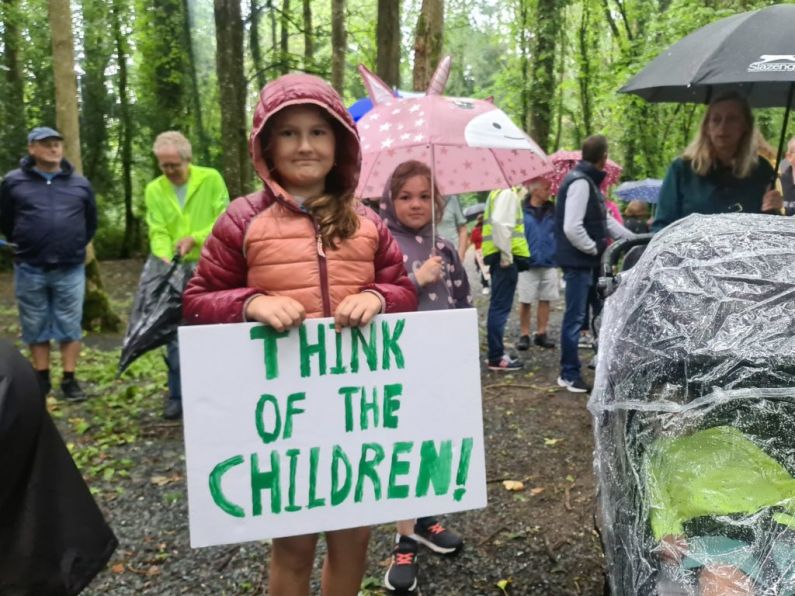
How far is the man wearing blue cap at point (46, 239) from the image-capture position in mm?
4836

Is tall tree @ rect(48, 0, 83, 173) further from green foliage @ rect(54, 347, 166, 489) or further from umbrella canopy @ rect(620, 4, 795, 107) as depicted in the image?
umbrella canopy @ rect(620, 4, 795, 107)

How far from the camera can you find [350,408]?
1.83m

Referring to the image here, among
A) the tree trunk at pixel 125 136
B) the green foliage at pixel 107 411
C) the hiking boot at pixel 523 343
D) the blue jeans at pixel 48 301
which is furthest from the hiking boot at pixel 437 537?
the tree trunk at pixel 125 136

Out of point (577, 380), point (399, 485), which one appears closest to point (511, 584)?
point (399, 485)

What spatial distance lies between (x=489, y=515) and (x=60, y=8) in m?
6.62

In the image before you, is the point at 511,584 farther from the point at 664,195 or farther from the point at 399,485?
the point at 664,195

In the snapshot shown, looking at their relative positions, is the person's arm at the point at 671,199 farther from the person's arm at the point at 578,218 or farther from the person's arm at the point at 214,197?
the person's arm at the point at 214,197

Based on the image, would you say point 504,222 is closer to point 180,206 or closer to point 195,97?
point 180,206

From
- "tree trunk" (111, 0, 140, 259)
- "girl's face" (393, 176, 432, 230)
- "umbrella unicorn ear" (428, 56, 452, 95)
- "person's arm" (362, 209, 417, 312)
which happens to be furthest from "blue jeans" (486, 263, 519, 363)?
"tree trunk" (111, 0, 140, 259)

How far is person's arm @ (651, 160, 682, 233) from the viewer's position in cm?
355

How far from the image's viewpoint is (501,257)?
619cm

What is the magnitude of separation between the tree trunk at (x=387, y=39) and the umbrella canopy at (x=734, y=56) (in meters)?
4.64

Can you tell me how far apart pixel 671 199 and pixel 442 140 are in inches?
56.8

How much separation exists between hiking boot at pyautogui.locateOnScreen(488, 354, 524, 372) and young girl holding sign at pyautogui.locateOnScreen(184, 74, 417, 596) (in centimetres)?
428
